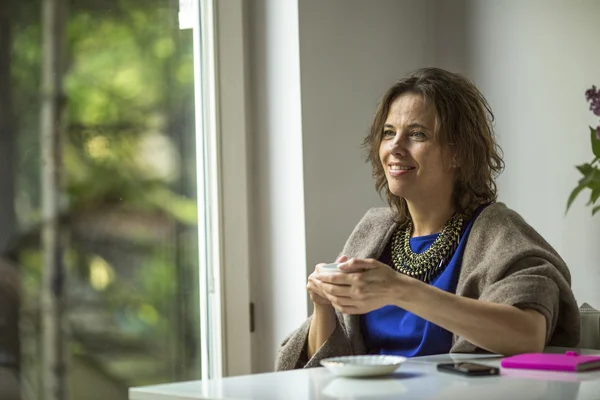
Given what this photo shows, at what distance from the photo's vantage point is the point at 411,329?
2.14 m

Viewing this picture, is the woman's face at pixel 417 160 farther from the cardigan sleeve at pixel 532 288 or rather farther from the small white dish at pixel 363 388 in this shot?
the small white dish at pixel 363 388

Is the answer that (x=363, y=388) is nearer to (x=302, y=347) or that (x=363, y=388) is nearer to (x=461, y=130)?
(x=302, y=347)

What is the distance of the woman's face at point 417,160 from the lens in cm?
229

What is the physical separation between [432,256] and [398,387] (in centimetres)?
81

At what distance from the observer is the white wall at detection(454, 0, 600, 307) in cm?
270

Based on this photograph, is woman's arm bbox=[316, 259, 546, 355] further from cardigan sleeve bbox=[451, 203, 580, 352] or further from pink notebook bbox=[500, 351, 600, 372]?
pink notebook bbox=[500, 351, 600, 372]

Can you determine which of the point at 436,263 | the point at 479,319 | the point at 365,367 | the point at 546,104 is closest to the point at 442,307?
the point at 479,319

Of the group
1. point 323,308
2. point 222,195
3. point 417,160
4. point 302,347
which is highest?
point 417,160

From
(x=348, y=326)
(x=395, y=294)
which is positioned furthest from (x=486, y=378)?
(x=348, y=326)

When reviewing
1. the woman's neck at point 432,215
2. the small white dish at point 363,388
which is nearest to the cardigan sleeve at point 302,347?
the woman's neck at point 432,215

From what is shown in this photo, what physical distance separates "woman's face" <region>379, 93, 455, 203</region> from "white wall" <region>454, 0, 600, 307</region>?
0.58 m

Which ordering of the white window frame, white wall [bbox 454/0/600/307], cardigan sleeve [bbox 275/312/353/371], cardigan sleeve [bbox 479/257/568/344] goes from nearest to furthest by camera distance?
cardigan sleeve [bbox 479/257/568/344], cardigan sleeve [bbox 275/312/353/371], white wall [bbox 454/0/600/307], the white window frame

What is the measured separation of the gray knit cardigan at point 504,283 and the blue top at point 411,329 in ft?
0.11

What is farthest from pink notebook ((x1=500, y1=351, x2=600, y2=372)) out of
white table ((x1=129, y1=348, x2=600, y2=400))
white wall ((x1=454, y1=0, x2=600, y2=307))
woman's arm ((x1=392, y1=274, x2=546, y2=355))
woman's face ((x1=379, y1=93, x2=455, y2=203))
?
white wall ((x1=454, y1=0, x2=600, y2=307))
